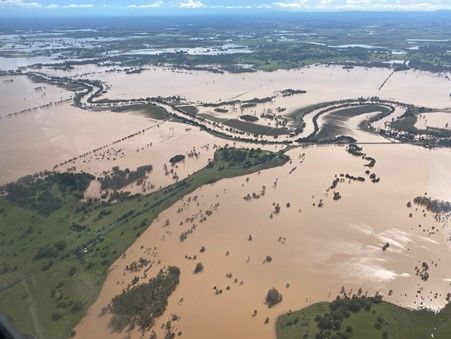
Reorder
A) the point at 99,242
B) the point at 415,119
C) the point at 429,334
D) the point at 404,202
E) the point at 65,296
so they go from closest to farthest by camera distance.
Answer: the point at 429,334 < the point at 65,296 < the point at 99,242 < the point at 404,202 < the point at 415,119

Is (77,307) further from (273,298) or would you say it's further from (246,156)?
(246,156)

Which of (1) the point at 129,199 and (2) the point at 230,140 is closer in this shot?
(1) the point at 129,199

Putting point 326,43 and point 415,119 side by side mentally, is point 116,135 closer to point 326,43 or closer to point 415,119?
point 415,119

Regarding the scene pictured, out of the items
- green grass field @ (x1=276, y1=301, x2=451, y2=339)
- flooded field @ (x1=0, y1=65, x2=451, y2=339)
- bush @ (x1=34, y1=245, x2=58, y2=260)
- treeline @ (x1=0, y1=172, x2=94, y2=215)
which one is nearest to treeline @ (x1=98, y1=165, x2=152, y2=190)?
flooded field @ (x1=0, y1=65, x2=451, y2=339)

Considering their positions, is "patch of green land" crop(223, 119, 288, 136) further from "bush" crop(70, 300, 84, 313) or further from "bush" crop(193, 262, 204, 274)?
"bush" crop(70, 300, 84, 313)

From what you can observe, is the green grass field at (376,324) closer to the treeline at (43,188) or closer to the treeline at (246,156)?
the treeline at (43,188)

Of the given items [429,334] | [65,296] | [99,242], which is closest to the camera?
[429,334]

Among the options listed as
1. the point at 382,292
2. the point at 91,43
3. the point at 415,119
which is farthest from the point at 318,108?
the point at 91,43
